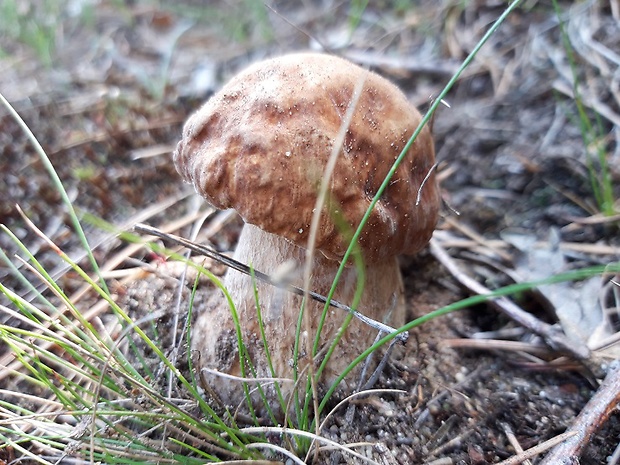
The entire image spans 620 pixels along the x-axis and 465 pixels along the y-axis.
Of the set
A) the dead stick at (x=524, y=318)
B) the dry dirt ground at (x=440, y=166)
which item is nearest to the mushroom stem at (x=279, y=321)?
the dry dirt ground at (x=440, y=166)

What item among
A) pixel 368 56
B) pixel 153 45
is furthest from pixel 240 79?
pixel 153 45

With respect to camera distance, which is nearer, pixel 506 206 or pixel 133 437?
pixel 133 437

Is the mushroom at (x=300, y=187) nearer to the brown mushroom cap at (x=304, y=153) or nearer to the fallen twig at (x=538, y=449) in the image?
the brown mushroom cap at (x=304, y=153)

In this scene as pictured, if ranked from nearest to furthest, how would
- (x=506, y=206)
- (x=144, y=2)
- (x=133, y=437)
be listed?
(x=133, y=437) → (x=506, y=206) → (x=144, y=2)

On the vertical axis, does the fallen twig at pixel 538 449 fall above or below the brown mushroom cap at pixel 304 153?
below

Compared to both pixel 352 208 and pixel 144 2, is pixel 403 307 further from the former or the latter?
pixel 144 2

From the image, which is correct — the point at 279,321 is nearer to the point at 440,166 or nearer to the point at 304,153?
the point at 304,153

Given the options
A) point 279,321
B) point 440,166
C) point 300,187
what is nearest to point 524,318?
point 279,321

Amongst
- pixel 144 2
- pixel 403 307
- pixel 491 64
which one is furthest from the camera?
pixel 144 2
